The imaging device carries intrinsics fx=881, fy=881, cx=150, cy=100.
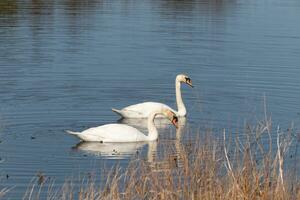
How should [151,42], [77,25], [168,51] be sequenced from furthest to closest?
[77,25] < [151,42] < [168,51]

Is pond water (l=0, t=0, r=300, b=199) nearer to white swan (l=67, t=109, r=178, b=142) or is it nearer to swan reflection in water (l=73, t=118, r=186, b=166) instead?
swan reflection in water (l=73, t=118, r=186, b=166)

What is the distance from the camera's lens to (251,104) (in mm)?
18766

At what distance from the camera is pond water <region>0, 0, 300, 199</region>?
1504cm

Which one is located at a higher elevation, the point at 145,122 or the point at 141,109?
the point at 141,109

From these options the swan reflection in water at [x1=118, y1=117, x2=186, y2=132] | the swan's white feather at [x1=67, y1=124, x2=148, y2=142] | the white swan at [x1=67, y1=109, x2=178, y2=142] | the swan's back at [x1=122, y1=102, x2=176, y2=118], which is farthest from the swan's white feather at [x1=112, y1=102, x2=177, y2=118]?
the swan's white feather at [x1=67, y1=124, x2=148, y2=142]

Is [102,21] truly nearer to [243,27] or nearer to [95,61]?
[243,27]

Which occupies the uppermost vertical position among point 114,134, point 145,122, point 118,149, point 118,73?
point 118,73

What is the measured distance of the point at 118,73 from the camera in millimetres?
22312

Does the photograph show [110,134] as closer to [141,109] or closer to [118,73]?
[141,109]

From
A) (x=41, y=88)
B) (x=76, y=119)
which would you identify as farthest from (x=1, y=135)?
(x=41, y=88)

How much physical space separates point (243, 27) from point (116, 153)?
64.2 ft

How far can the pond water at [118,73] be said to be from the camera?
15.0 m

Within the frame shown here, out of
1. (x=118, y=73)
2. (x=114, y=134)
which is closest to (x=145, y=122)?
(x=114, y=134)

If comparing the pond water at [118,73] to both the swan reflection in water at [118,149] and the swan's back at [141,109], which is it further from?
the swan's back at [141,109]
